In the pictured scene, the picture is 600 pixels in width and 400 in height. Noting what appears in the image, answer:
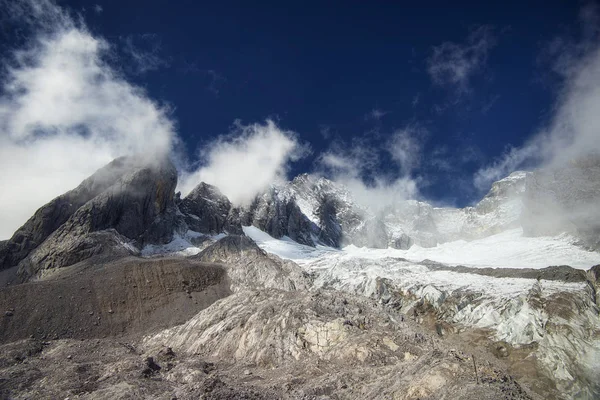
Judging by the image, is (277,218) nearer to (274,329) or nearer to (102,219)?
(102,219)

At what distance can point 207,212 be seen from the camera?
12975 cm

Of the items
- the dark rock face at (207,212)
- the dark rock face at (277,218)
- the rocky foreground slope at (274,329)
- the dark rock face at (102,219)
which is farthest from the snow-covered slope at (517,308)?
the dark rock face at (277,218)

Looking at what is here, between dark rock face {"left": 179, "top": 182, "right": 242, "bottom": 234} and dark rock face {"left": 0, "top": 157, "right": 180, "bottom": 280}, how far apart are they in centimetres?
969

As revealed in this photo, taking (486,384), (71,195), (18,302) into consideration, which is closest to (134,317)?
(18,302)

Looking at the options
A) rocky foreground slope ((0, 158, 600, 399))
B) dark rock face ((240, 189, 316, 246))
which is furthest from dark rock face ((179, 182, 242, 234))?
rocky foreground slope ((0, 158, 600, 399))

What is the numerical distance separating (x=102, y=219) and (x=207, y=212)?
4197cm

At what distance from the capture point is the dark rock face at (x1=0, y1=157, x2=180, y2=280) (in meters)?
78.3

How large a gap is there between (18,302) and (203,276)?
74.9ft

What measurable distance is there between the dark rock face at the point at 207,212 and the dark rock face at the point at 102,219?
9687 millimetres

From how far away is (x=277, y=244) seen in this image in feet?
474

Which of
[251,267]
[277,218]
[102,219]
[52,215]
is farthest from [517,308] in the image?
[277,218]

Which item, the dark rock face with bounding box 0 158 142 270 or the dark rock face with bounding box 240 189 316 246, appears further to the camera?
the dark rock face with bounding box 240 189 316 246

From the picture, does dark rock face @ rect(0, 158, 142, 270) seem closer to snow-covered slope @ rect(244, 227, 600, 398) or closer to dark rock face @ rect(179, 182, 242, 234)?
dark rock face @ rect(179, 182, 242, 234)

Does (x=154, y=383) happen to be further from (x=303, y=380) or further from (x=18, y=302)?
→ (x=18, y=302)
